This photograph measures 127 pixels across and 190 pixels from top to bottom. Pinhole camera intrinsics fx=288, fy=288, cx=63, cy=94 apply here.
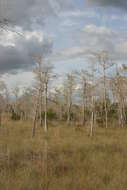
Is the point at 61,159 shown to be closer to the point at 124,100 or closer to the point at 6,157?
the point at 6,157

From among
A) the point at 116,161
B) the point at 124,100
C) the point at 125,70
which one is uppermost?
the point at 125,70

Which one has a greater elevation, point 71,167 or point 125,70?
point 125,70

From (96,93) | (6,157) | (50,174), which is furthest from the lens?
(96,93)

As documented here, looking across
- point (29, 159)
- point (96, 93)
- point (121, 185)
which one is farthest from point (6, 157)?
point (96, 93)

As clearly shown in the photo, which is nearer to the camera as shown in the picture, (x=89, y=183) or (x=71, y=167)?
(x=89, y=183)

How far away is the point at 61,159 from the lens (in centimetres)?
962

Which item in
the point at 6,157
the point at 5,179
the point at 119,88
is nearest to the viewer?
the point at 5,179

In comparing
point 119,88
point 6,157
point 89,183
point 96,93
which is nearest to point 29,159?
point 6,157

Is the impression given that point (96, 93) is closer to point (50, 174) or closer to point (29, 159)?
point (29, 159)

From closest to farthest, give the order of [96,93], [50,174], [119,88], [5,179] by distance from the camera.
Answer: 1. [5,179]
2. [50,174]
3. [96,93]
4. [119,88]

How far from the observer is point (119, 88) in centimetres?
3744

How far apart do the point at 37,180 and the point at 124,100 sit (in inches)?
1341

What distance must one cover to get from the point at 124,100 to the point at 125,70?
429 cm

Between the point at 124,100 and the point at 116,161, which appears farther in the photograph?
the point at 124,100
